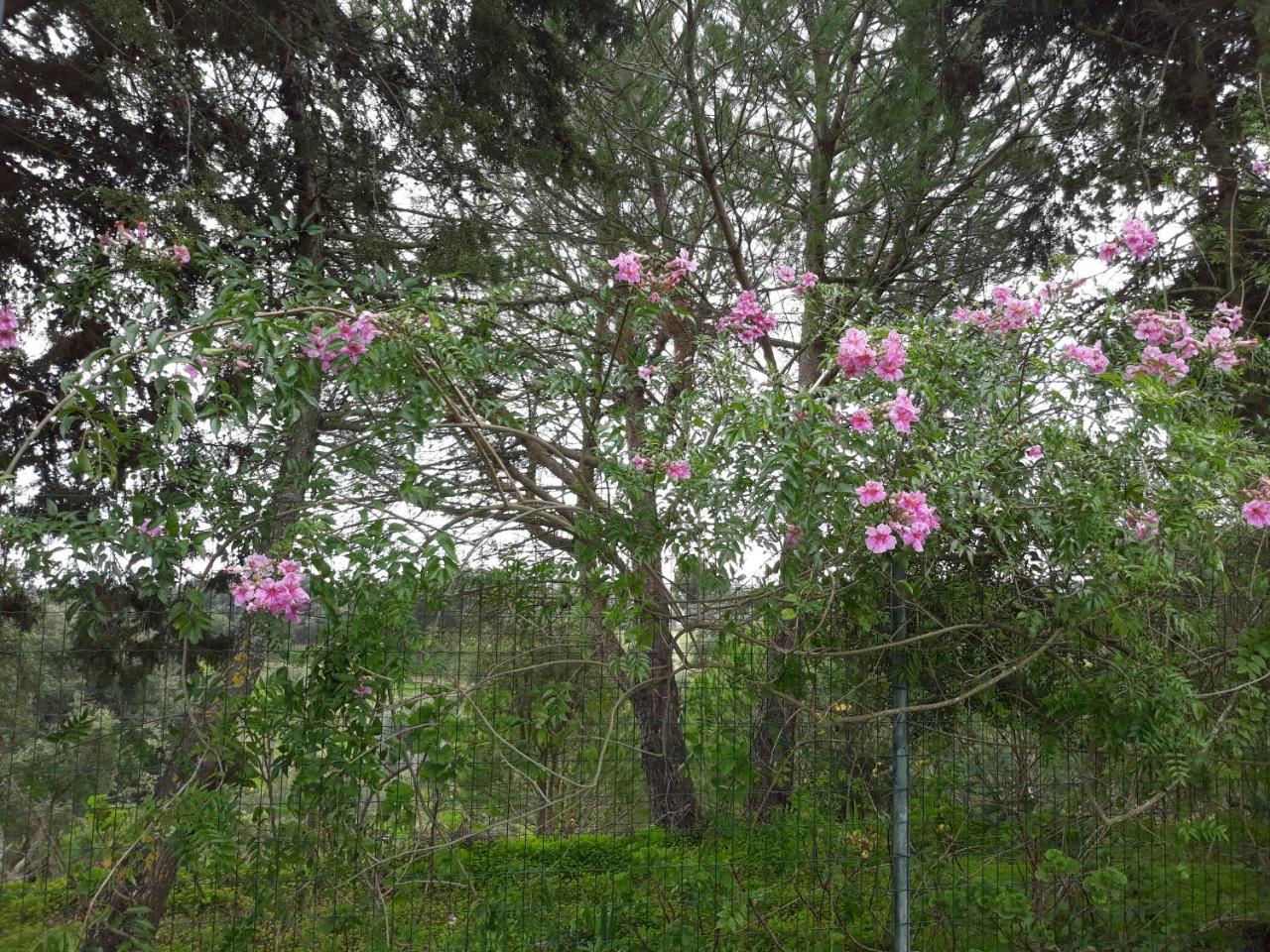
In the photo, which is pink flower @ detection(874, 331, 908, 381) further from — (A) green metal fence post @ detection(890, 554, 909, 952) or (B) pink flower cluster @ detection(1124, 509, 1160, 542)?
(B) pink flower cluster @ detection(1124, 509, 1160, 542)

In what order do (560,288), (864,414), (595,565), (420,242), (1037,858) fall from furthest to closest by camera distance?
(560,288) → (420,242) → (1037,858) → (595,565) → (864,414)

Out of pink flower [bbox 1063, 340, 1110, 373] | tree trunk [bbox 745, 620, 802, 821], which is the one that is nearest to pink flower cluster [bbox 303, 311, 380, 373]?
tree trunk [bbox 745, 620, 802, 821]

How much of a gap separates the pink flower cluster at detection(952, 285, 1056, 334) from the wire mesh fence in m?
1.04

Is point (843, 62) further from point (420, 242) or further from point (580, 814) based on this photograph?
point (580, 814)

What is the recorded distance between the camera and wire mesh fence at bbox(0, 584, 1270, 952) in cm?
271

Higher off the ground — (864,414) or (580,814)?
(864,414)

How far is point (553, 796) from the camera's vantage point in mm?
3023

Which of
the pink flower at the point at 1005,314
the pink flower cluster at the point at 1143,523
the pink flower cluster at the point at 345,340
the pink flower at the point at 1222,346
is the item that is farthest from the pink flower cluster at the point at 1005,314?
the pink flower cluster at the point at 345,340

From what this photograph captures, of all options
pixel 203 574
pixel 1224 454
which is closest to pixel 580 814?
pixel 203 574

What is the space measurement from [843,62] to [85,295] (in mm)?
3892

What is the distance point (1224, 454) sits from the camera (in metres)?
2.51

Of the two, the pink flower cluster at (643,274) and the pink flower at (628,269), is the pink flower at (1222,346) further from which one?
the pink flower at (628,269)

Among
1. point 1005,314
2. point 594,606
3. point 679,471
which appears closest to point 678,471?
point 679,471

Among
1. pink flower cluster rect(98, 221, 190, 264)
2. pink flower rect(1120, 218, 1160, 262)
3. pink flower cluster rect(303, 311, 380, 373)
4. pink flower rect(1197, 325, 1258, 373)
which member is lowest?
pink flower cluster rect(303, 311, 380, 373)
